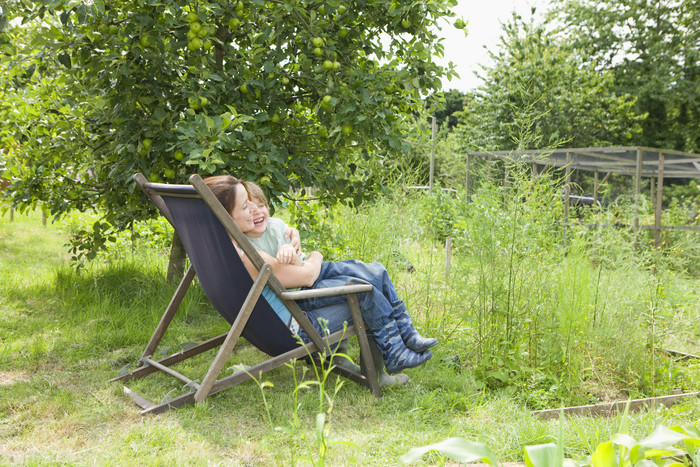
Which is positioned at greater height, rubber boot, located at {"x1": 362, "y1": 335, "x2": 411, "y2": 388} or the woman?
the woman

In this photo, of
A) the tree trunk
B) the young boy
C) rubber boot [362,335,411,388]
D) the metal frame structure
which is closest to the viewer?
the young boy

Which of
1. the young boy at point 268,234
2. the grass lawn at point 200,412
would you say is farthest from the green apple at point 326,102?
the grass lawn at point 200,412

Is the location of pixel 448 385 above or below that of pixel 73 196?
below

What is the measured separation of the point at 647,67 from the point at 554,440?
879 inches

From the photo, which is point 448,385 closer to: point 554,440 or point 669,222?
point 554,440

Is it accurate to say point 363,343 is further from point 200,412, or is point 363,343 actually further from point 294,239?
point 200,412

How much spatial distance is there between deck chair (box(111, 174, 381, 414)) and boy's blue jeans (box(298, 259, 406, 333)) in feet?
0.22

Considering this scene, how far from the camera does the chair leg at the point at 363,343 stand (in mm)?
2762

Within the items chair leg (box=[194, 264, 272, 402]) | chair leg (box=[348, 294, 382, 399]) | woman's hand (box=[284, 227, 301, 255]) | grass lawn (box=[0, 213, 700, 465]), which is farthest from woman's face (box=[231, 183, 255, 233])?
grass lawn (box=[0, 213, 700, 465])

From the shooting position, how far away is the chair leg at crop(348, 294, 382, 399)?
276 centimetres

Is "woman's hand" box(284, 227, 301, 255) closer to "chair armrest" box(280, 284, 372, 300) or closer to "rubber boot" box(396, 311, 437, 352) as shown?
"chair armrest" box(280, 284, 372, 300)

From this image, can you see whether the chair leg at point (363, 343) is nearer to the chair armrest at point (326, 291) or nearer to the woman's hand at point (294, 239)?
the chair armrest at point (326, 291)

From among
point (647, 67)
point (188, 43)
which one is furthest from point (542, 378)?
point (647, 67)

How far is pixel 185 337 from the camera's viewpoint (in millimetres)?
3744
